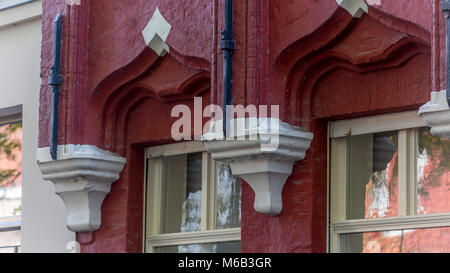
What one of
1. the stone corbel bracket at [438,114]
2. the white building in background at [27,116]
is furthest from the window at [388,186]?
the white building in background at [27,116]

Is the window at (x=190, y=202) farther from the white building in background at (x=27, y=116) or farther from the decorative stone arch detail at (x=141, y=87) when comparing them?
the white building in background at (x=27, y=116)

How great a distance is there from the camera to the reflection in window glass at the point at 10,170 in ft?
36.1

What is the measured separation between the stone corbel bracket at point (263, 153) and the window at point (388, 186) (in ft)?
1.13

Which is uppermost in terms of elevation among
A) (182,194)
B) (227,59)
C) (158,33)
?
(158,33)

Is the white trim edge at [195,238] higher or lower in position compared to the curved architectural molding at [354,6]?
lower

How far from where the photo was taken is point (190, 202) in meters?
9.51

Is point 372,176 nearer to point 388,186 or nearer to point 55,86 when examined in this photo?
point 388,186

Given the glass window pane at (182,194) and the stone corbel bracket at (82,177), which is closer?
the stone corbel bracket at (82,177)

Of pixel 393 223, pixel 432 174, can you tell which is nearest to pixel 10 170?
pixel 393 223

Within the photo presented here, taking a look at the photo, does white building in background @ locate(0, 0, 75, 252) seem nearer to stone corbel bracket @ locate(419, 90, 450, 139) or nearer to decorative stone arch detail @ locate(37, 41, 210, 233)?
decorative stone arch detail @ locate(37, 41, 210, 233)

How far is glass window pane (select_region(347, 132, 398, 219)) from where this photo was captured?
27.0ft

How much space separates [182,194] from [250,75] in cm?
161
